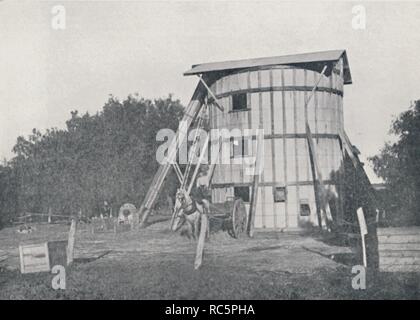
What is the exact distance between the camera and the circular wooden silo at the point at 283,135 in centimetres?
2398

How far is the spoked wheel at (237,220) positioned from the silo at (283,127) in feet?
7.59

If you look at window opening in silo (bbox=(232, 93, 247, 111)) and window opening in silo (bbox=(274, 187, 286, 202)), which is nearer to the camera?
window opening in silo (bbox=(274, 187, 286, 202))

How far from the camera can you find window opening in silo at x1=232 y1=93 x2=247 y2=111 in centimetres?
2503

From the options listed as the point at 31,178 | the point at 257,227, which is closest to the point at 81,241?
the point at 257,227

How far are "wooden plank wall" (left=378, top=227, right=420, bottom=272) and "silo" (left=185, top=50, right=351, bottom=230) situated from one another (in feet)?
38.9

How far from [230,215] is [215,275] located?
28.0 feet

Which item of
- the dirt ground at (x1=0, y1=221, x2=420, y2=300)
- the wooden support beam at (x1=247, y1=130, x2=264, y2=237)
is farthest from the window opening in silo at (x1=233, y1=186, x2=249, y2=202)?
the dirt ground at (x1=0, y1=221, x2=420, y2=300)

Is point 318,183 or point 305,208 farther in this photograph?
point 305,208

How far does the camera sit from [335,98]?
2578 cm

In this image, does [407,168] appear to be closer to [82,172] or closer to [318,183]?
[318,183]

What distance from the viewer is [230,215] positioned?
2069 centimetres

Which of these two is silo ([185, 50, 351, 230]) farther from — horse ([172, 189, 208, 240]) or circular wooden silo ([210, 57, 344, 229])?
horse ([172, 189, 208, 240])

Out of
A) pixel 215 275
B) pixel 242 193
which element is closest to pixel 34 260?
pixel 215 275

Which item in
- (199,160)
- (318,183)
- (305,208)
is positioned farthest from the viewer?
(199,160)
